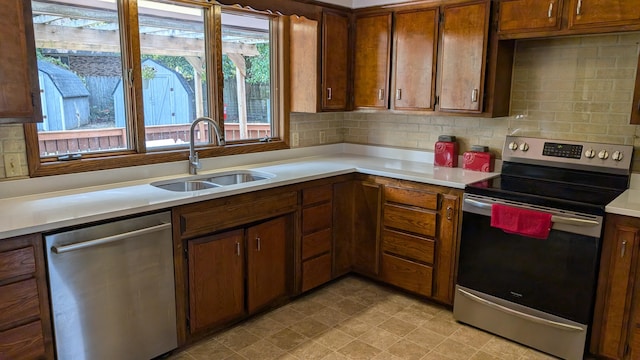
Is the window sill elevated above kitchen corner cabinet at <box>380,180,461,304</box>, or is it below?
above

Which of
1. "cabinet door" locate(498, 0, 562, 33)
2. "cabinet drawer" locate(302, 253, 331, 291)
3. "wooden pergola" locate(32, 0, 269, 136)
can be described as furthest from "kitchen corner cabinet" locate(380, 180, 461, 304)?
"wooden pergola" locate(32, 0, 269, 136)

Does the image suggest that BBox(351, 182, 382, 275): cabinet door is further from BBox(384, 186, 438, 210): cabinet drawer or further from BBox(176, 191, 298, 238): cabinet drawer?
BBox(176, 191, 298, 238): cabinet drawer

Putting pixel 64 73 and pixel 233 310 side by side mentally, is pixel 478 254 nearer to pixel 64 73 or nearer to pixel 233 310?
pixel 233 310

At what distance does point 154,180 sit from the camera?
2.92m

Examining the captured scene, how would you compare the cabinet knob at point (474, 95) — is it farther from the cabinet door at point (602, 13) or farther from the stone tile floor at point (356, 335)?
the stone tile floor at point (356, 335)

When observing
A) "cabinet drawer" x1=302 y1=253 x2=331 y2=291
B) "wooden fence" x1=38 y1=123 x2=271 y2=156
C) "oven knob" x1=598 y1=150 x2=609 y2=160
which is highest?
"wooden fence" x1=38 y1=123 x2=271 y2=156

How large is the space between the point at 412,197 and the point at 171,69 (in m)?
1.87

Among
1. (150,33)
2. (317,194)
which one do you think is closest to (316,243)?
(317,194)

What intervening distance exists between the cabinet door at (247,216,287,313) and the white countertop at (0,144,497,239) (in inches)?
11.5

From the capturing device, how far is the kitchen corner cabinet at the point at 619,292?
240cm

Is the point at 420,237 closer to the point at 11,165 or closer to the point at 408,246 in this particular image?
the point at 408,246

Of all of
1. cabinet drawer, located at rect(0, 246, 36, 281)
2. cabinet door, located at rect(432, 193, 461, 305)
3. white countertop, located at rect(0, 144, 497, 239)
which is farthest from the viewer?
cabinet door, located at rect(432, 193, 461, 305)

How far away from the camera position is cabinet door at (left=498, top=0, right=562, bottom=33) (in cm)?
278

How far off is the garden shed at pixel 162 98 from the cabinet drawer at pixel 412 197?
4.99 ft
